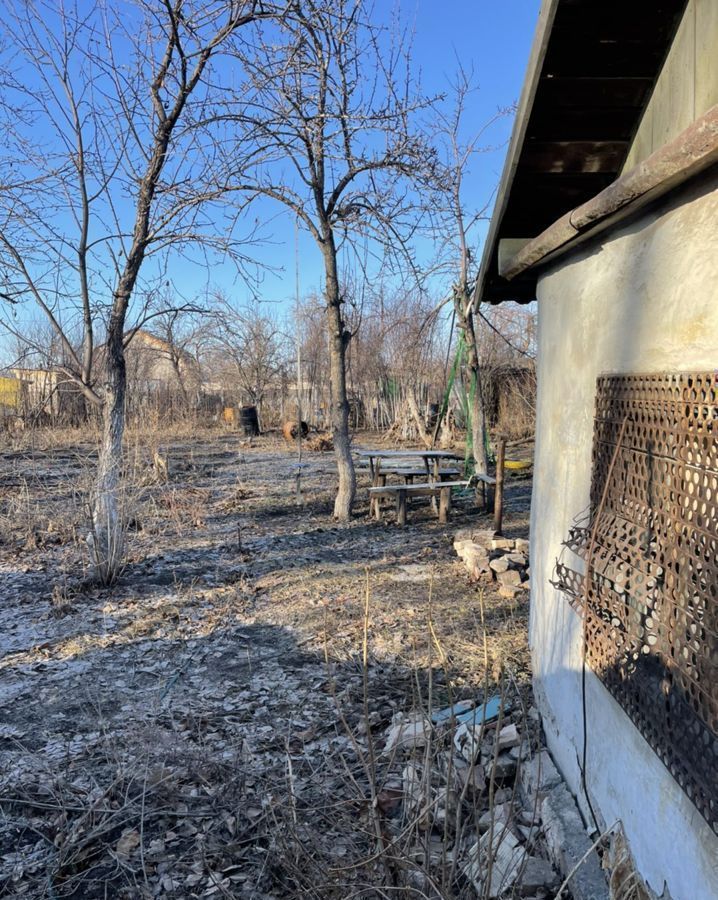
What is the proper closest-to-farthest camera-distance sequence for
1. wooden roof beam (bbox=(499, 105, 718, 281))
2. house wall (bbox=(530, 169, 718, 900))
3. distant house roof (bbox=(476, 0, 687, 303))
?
wooden roof beam (bbox=(499, 105, 718, 281)) < house wall (bbox=(530, 169, 718, 900)) < distant house roof (bbox=(476, 0, 687, 303))

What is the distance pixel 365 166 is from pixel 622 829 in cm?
800

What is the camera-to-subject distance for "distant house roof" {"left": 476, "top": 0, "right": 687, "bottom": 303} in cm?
224

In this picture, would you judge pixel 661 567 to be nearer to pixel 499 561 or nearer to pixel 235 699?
pixel 235 699

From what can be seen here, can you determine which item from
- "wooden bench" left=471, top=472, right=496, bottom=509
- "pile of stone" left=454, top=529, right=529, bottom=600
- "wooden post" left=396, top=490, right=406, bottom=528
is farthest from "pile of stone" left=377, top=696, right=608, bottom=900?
"wooden bench" left=471, top=472, right=496, bottom=509

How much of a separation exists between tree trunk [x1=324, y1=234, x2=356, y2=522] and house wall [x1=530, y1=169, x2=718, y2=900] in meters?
5.77

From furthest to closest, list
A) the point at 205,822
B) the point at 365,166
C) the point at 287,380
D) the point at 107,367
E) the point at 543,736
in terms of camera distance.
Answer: the point at 287,380 < the point at 365,166 < the point at 107,367 < the point at 543,736 < the point at 205,822

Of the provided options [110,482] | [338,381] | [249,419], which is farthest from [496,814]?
[249,419]

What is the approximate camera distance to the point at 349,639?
4973 millimetres

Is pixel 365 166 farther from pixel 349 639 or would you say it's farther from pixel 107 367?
pixel 349 639

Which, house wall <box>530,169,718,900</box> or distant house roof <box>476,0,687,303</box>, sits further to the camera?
distant house roof <box>476,0,687,303</box>

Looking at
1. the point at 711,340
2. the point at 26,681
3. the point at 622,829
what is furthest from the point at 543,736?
the point at 26,681

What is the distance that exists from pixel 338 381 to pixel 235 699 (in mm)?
5845

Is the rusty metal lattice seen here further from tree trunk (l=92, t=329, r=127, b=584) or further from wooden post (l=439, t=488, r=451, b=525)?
wooden post (l=439, t=488, r=451, b=525)

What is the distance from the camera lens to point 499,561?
6.39m
